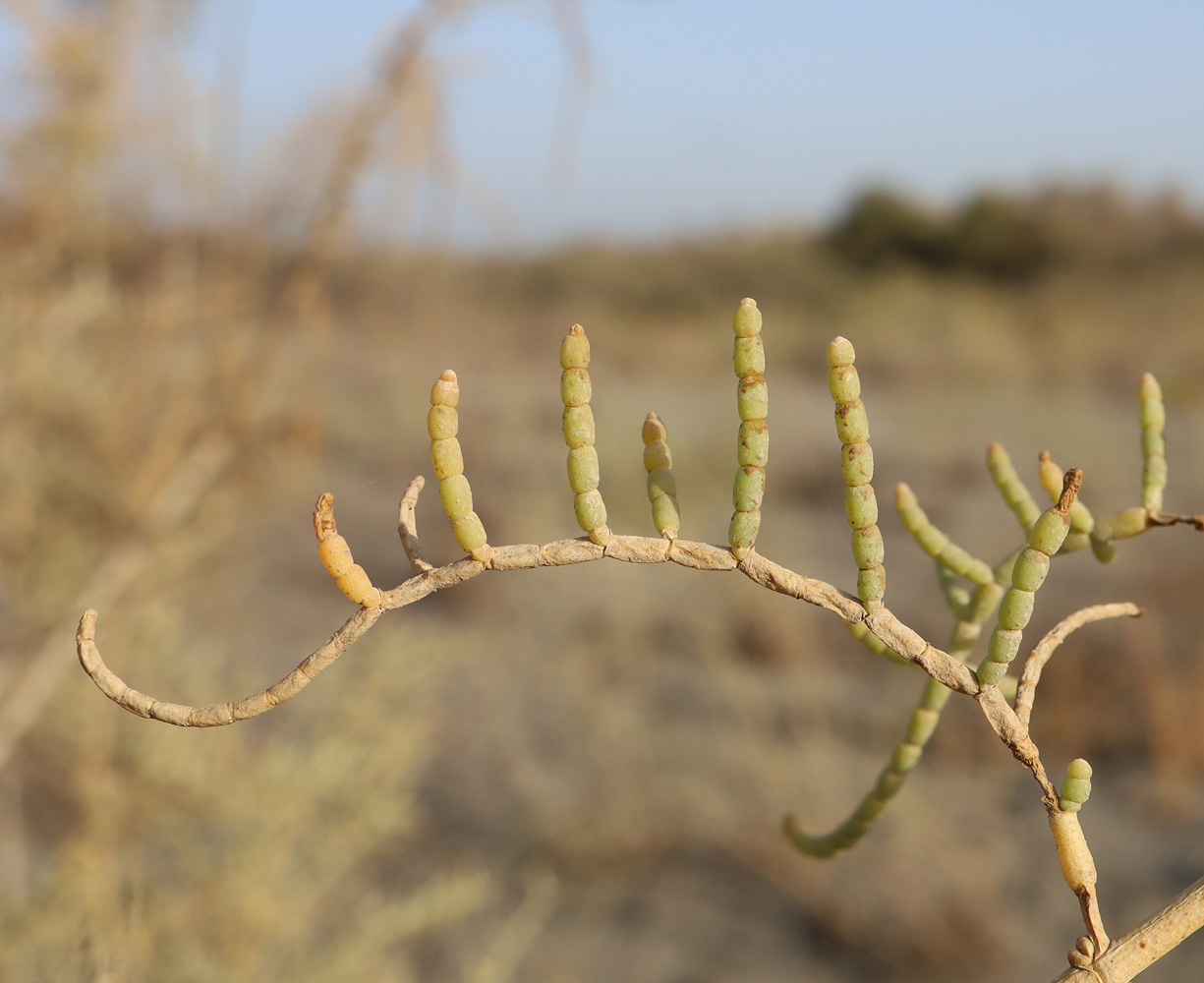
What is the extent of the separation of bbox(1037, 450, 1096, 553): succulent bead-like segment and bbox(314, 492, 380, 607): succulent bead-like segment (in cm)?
30

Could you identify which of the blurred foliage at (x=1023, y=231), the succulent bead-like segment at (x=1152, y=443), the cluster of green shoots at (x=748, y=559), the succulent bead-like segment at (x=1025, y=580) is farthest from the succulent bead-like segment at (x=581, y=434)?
the blurred foliage at (x=1023, y=231)

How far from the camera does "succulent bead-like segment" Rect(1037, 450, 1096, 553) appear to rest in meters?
0.44

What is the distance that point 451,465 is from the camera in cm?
34

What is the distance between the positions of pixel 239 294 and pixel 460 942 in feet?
5.90

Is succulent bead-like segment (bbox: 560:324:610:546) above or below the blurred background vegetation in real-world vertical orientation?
above

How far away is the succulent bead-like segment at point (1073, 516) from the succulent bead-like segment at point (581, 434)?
210mm

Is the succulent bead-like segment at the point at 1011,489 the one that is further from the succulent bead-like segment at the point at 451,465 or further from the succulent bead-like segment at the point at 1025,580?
the succulent bead-like segment at the point at 451,465

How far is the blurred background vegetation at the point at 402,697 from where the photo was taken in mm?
1465

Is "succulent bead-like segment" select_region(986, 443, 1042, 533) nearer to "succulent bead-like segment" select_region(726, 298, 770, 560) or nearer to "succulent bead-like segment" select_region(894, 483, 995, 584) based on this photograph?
"succulent bead-like segment" select_region(894, 483, 995, 584)

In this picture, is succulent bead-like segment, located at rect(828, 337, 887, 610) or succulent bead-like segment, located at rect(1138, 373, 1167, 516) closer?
succulent bead-like segment, located at rect(828, 337, 887, 610)

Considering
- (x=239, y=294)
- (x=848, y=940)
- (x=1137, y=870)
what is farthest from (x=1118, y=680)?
(x=239, y=294)

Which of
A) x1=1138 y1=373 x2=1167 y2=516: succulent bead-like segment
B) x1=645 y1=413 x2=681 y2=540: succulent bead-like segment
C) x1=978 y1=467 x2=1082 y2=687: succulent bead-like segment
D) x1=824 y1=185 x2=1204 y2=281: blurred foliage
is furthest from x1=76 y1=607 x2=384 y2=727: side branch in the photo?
x1=824 y1=185 x2=1204 y2=281: blurred foliage

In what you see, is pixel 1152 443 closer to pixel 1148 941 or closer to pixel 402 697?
pixel 1148 941

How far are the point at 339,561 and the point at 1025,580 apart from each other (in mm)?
244
